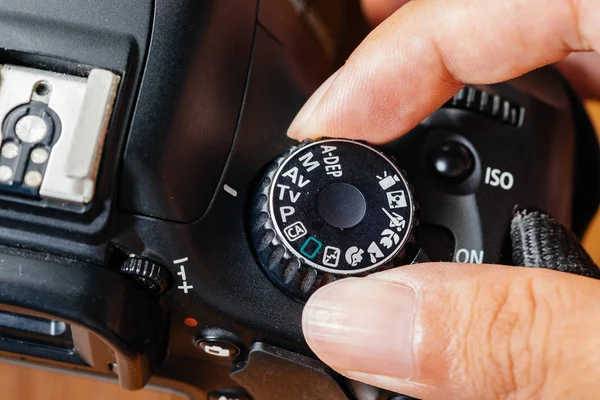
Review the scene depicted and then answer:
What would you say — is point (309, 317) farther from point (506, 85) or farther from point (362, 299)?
point (506, 85)

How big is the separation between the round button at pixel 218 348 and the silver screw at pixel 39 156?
156 millimetres

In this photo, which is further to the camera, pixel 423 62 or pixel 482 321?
pixel 423 62

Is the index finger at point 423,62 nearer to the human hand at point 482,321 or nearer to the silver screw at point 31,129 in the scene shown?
the human hand at point 482,321

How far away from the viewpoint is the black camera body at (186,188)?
1.41 ft

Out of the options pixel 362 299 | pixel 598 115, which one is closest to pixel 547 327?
pixel 362 299

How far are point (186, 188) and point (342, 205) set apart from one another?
0.10m

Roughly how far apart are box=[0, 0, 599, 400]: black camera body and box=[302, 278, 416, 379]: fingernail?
3cm

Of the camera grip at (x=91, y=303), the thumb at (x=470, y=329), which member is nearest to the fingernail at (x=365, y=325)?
the thumb at (x=470, y=329)

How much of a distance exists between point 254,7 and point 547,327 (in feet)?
0.96

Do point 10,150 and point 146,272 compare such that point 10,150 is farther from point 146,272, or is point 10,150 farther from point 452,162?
point 452,162

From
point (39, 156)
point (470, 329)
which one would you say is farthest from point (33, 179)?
point (470, 329)

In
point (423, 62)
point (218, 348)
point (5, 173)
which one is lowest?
point (218, 348)

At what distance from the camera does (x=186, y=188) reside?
46 cm

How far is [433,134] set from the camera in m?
0.54
